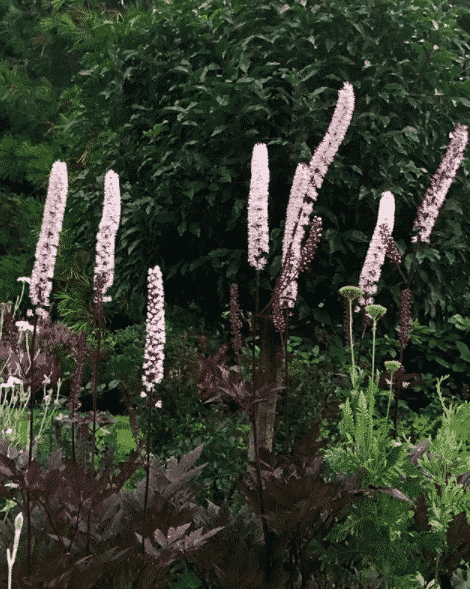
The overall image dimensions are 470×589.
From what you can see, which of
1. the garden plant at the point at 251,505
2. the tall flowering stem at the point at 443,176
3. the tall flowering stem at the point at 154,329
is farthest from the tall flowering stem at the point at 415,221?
the tall flowering stem at the point at 154,329

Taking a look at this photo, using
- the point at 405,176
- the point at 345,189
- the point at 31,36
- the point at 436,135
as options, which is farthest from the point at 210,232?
the point at 31,36

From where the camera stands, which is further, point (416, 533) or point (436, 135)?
point (436, 135)

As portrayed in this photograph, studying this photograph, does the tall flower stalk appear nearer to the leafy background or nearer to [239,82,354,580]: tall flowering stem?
[239,82,354,580]: tall flowering stem

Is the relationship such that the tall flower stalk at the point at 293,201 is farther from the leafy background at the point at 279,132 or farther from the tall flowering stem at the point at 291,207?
the leafy background at the point at 279,132

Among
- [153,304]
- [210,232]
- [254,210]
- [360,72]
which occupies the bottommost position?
[153,304]

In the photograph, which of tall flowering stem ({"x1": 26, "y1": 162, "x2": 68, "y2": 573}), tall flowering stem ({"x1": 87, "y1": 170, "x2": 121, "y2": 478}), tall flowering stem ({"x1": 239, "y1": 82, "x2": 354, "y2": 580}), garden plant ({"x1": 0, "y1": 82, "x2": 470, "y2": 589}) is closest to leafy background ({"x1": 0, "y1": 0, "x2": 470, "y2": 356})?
tall flowering stem ({"x1": 239, "y1": 82, "x2": 354, "y2": 580})

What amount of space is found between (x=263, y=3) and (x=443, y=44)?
3.46 feet

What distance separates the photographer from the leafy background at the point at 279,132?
327 cm

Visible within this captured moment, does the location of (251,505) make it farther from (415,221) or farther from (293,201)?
(415,221)

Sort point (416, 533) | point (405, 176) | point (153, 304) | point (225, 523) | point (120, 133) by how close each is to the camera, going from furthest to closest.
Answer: point (120, 133)
point (405, 176)
point (225, 523)
point (416, 533)
point (153, 304)

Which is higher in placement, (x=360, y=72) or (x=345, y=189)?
(x=360, y=72)

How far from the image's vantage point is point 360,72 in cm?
337

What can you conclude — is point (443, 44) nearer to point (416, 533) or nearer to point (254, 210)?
point (254, 210)

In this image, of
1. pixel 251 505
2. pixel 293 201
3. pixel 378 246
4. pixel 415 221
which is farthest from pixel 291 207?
pixel 251 505
